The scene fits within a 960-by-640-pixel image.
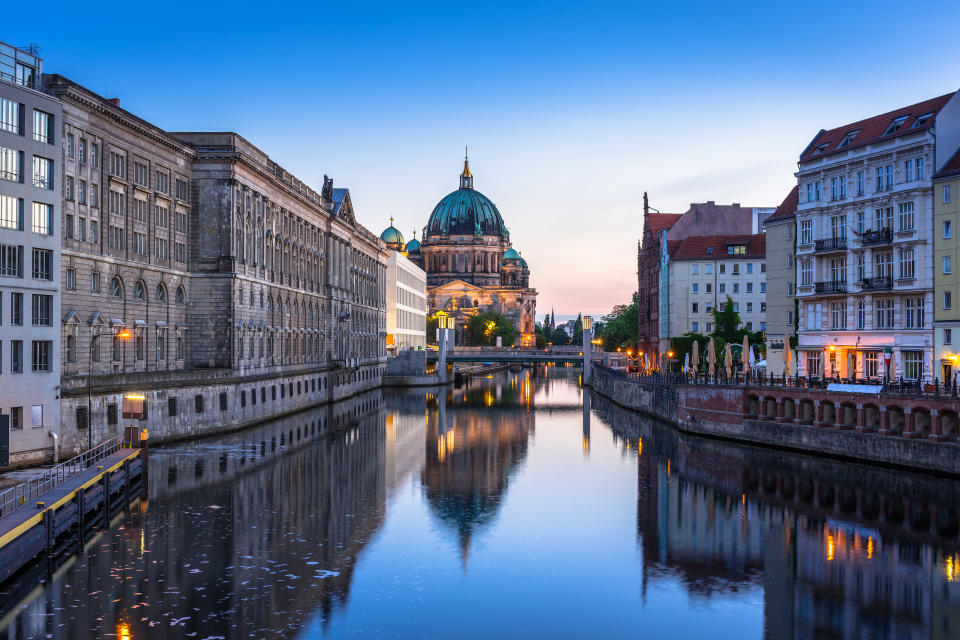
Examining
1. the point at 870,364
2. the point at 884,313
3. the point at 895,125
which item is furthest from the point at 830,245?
the point at 895,125

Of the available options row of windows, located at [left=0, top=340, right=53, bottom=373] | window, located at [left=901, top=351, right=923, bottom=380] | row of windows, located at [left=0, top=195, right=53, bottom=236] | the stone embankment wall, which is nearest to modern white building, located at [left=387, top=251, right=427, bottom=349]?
the stone embankment wall

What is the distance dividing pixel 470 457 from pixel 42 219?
26.4 m

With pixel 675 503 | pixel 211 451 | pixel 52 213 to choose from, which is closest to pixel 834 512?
pixel 675 503

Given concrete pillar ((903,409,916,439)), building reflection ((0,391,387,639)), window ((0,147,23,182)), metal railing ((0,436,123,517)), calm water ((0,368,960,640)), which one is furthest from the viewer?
concrete pillar ((903,409,916,439))

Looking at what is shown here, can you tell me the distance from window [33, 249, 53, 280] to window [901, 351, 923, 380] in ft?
158

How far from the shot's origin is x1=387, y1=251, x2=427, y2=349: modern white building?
485 ft

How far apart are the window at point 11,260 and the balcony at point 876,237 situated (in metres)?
47.7

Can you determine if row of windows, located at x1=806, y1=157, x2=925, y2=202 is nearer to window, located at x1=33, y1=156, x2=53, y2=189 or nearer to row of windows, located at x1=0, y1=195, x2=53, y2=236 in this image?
window, located at x1=33, y1=156, x2=53, y2=189

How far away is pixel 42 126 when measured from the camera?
4656 centimetres

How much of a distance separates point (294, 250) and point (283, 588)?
6244cm

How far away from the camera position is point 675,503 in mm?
42500

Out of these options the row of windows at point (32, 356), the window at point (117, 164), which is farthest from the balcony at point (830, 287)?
the row of windows at point (32, 356)

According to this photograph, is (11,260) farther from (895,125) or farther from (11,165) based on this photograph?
(895,125)

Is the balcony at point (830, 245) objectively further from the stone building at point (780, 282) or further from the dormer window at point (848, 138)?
the dormer window at point (848, 138)
